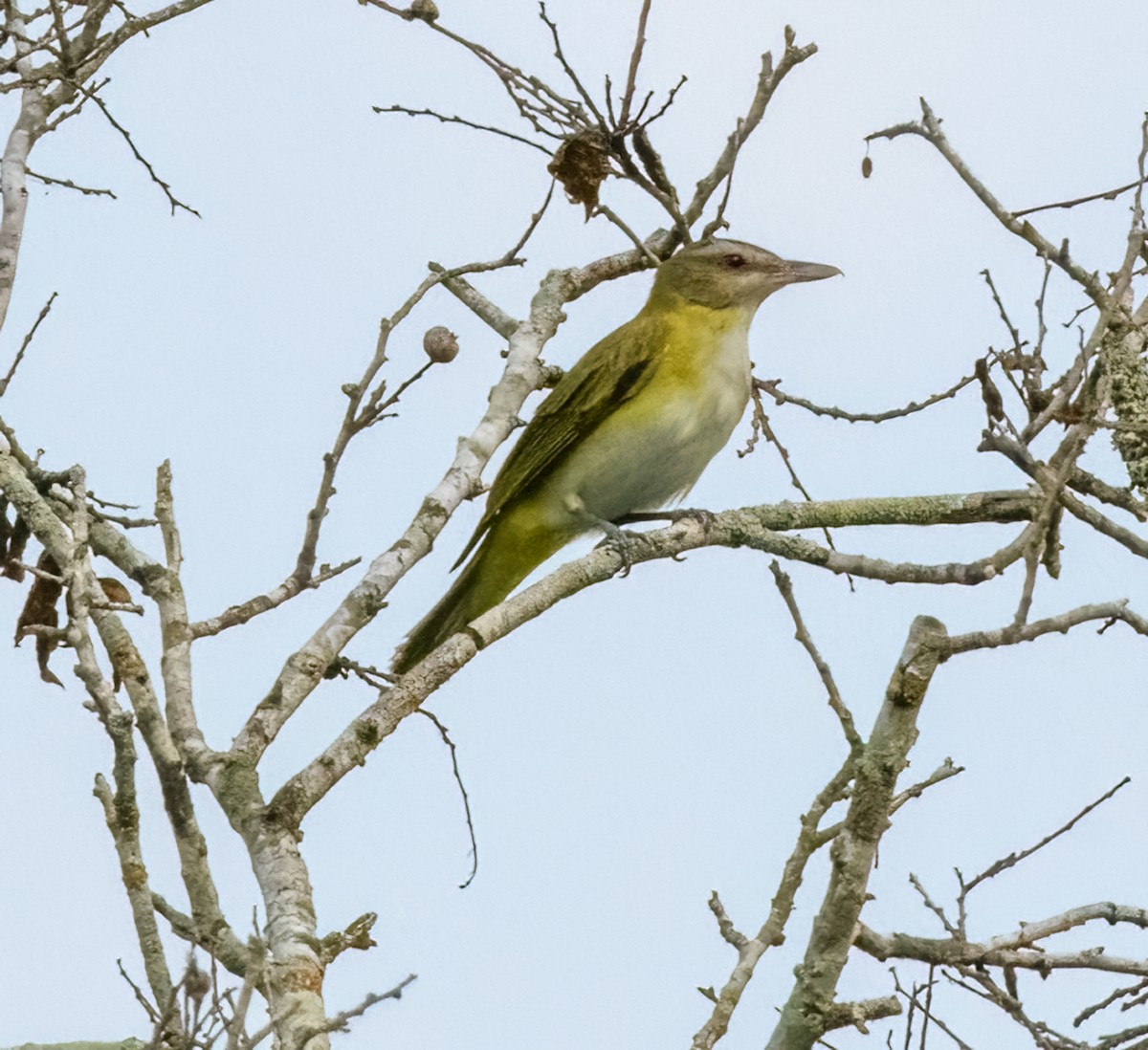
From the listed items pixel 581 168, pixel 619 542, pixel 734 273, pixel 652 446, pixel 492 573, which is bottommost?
pixel 619 542

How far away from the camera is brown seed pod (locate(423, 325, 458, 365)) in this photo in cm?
518

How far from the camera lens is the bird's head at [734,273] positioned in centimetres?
679

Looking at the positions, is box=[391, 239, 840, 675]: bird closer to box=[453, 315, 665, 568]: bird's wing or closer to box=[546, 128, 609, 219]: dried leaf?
box=[453, 315, 665, 568]: bird's wing

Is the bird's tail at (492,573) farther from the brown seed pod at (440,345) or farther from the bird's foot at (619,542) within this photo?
the brown seed pod at (440,345)

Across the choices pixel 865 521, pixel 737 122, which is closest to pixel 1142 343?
pixel 865 521

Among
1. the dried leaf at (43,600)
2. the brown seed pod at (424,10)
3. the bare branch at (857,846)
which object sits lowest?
the bare branch at (857,846)

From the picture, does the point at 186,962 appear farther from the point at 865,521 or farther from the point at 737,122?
the point at 737,122

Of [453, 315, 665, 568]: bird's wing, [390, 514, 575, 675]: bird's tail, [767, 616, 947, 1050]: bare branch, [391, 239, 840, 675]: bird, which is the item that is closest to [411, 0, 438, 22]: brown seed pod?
[391, 239, 840, 675]: bird

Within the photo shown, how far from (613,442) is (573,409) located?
0.28m

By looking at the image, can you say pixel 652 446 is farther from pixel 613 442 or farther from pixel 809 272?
pixel 809 272

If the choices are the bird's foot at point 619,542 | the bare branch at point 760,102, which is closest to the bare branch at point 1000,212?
the bare branch at point 760,102

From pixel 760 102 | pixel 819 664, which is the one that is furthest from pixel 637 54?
pixel 819 664

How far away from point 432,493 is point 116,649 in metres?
1.05

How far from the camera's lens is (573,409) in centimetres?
647
